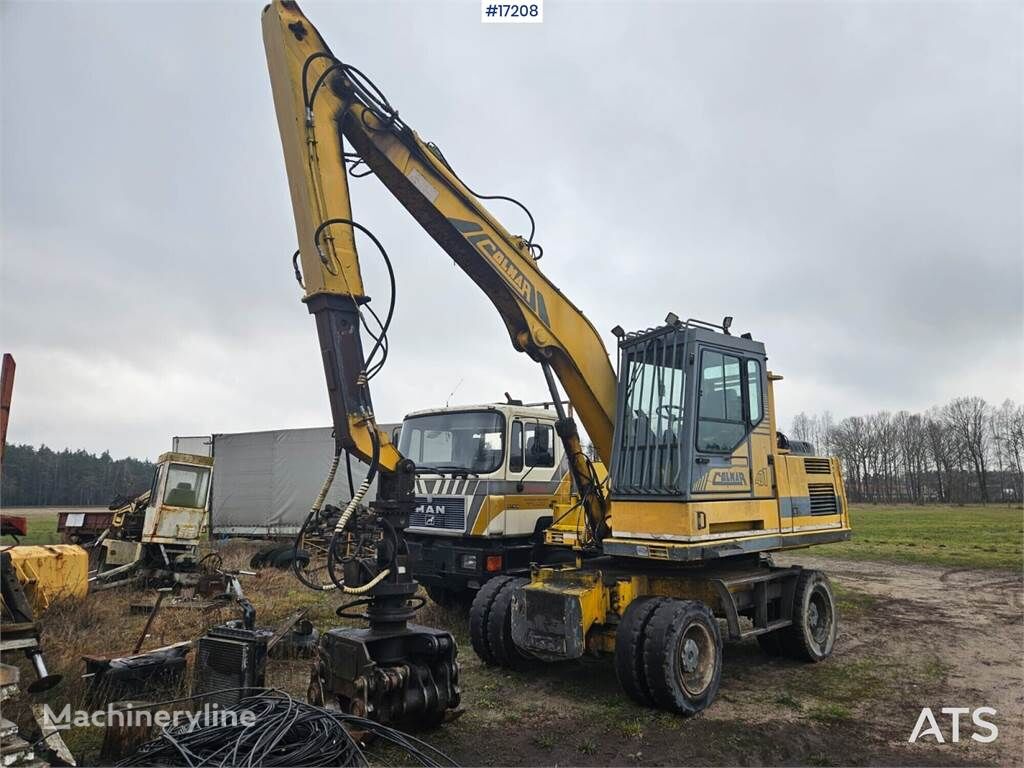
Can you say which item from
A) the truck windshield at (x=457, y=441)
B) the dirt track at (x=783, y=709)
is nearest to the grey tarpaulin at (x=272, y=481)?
the truck windshield at (x=457, y=441)

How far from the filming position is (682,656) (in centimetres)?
567

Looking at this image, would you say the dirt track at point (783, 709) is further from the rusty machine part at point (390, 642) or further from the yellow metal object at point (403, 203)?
the yellow metal object at point (403, 203)

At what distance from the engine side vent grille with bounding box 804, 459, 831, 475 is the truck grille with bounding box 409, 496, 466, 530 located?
3.83m

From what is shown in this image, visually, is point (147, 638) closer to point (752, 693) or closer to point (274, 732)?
point (274, 732)

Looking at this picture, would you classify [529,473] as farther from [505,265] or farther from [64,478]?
[64,478]

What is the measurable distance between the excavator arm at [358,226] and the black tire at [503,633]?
1279mm

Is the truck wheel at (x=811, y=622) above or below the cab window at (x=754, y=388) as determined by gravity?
below

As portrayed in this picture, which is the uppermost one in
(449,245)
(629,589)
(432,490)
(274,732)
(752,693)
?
(449,245)

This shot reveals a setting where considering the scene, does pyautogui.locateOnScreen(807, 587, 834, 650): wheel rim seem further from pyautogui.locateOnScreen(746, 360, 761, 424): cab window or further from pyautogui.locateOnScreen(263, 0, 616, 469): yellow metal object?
pyautogui.locateOnScreen(263, 0, 616, 469): yellow metal object

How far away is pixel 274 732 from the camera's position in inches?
161

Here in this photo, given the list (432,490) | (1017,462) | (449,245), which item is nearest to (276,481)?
(432,490)

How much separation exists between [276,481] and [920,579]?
48.2 feet

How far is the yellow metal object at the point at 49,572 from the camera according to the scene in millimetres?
7547

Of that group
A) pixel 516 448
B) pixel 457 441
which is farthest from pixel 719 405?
pixel 457 441
